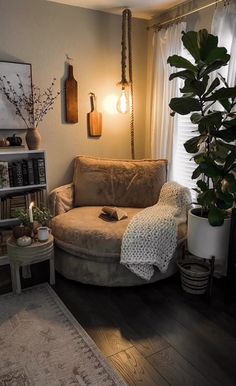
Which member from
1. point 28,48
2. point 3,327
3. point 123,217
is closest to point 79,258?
point 123,217

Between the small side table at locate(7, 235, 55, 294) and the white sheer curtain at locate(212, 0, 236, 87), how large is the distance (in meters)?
1.95

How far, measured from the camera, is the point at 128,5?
2928 mm

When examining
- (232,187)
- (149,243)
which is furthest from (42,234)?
(232,187)

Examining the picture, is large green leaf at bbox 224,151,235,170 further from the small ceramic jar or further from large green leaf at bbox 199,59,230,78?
the small ceramic jar

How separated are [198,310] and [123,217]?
0.95 metres

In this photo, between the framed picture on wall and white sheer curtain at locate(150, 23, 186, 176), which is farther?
white sheer curtain at locate(150, 23, 186, 176)

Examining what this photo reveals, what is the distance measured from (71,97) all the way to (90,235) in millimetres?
1537

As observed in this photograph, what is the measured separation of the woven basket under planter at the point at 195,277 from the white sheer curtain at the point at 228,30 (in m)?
1.48

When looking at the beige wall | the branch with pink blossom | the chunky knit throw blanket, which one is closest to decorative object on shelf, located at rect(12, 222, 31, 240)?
the chunky knit throw blanket

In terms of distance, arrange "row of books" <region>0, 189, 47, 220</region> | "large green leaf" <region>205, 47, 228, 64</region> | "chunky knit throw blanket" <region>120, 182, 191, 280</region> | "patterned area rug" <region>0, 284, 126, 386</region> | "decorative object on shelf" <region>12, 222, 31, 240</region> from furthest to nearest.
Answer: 1. "row of books" <region>0, 189, 47, 220</region>
2. "decorative object on shelf" <region>12, 222, 31, 240</region>
3. "chunky knit throw blanket" <region>120, 182, 191, 280</region>
4. "large green leaf" <region>205, 47, 228, 64</region>
5. "patterned area rug" <region>0, 284, 126, 386</region>

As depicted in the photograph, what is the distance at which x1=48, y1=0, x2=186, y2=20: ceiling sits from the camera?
9.28ft

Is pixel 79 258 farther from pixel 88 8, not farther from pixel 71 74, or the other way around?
pixel 88 8

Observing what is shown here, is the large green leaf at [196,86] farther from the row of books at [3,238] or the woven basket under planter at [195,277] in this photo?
the row of books at [3,238]

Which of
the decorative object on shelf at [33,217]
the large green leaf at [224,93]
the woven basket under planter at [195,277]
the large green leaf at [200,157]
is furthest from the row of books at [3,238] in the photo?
the large green leaf at [224,93]
